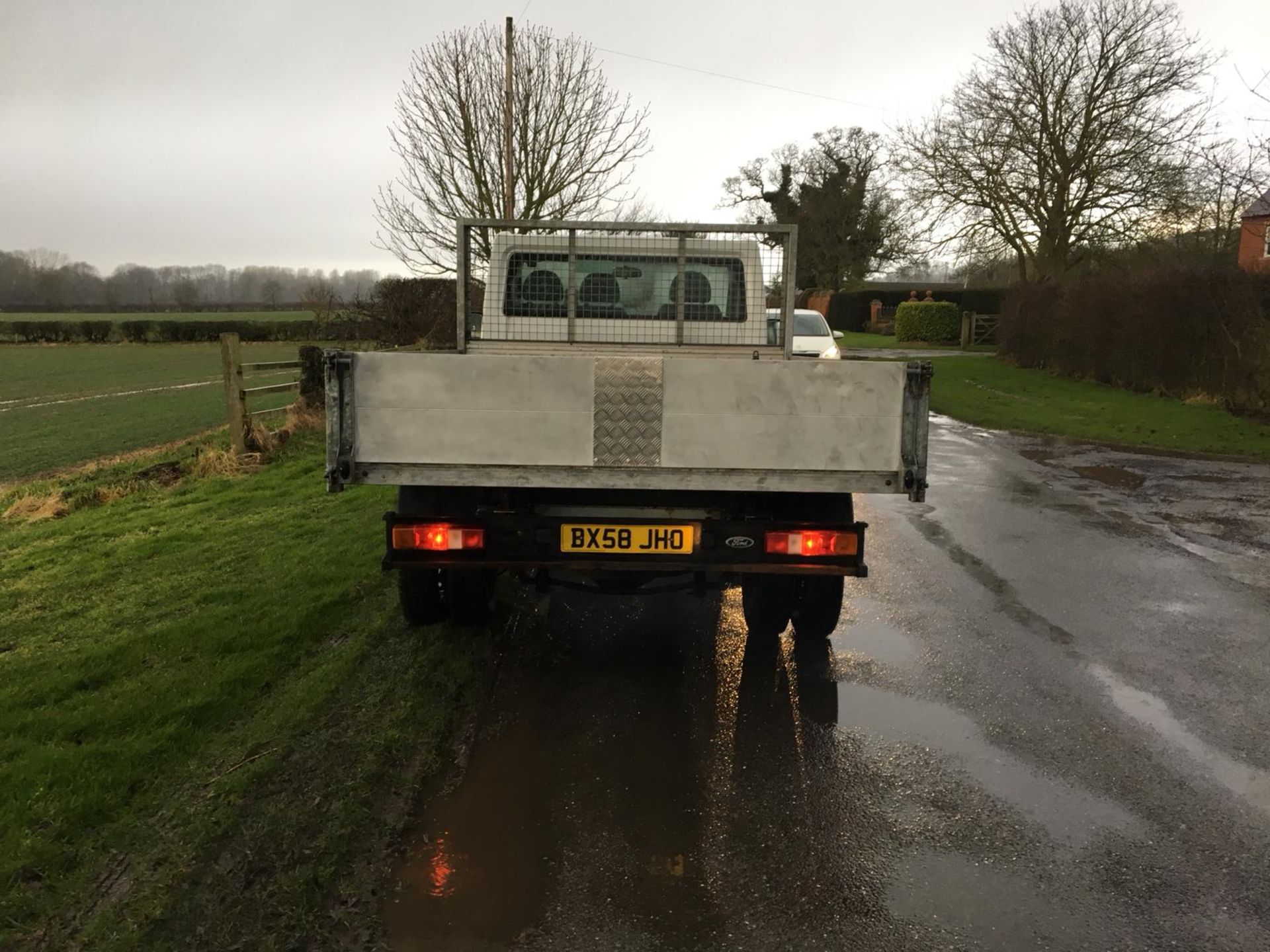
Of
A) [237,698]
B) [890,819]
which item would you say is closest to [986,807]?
[890,819]

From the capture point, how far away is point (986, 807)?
3283 millimetres

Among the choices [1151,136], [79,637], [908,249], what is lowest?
[79,637]

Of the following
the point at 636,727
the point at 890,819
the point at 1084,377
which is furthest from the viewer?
the point at 1084,377

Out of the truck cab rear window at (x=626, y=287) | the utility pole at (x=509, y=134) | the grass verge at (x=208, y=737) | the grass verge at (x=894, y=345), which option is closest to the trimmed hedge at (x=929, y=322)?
the grass verge at (x=894, y=345)

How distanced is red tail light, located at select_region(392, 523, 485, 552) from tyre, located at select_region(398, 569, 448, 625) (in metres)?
0.55

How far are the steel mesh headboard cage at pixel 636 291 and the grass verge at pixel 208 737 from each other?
7.17 feet

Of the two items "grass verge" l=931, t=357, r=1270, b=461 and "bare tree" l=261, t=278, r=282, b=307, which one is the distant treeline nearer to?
"bare tree" l=261, t=278, r=282, b=307

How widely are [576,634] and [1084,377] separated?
19168 millimetres

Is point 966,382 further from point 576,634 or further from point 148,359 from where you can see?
point 148,359

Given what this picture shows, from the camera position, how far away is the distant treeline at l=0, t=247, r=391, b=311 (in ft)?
263

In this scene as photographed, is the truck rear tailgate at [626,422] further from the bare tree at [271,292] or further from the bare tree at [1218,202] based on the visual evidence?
the bare tree at [271,292]

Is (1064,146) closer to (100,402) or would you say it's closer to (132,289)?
(100,402)

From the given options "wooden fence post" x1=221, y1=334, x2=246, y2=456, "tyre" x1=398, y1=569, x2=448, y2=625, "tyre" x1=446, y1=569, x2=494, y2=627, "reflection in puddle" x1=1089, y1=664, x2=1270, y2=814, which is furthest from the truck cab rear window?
"wooden fence post" x1=221, y1=334, x2=246, y2=456

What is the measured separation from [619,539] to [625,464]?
42 cm
